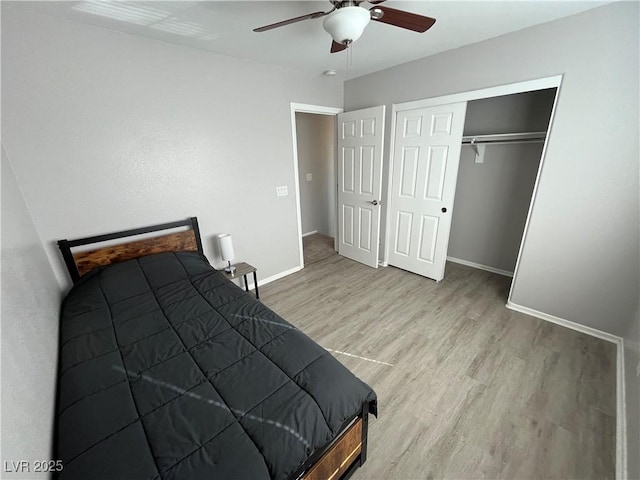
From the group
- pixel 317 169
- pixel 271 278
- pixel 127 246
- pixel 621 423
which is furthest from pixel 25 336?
pixel 317 169

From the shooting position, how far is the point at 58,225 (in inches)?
72.7

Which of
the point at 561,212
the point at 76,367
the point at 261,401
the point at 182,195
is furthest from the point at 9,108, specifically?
the point at 561,212

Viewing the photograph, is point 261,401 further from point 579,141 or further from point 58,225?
point 579,141

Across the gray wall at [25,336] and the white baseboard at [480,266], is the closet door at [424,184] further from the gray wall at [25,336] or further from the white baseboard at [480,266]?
the gray wall at [25,336]

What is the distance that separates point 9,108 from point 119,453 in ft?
7.01

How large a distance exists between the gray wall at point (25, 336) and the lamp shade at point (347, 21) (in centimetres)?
185

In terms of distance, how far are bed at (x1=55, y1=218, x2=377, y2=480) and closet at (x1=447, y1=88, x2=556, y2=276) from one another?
2890 mm

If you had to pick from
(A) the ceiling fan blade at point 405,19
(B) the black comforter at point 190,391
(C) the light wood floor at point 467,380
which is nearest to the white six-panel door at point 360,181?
(C) the light wood floor at point 467,380

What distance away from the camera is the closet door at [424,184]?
2.63 meters

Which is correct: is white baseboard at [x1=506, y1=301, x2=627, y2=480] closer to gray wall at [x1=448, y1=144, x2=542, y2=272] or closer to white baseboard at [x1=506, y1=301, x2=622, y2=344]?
white baseboard at [x1=506, y1=301, x2=622, y2=344]

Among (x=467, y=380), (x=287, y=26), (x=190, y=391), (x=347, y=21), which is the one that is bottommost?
(x=467, y=380)

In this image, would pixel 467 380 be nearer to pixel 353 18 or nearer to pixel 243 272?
pixel 243 272

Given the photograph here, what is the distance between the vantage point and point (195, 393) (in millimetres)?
1054

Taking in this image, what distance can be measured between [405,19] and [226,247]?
88.7 inches
